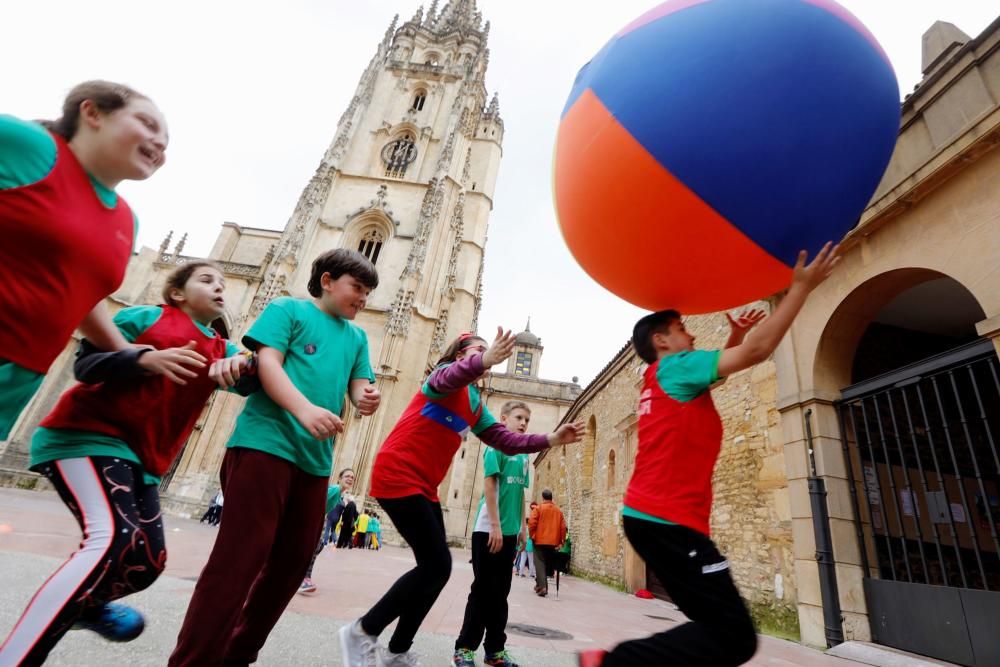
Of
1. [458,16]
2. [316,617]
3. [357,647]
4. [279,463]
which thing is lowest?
[316,617]

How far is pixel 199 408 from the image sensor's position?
1792mm

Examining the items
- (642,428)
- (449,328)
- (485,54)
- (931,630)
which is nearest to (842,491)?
(931,630)

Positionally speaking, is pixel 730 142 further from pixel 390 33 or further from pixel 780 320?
pixel 390 33

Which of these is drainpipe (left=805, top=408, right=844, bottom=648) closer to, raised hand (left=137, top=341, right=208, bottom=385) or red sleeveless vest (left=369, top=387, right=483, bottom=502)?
red sleeveless vest (left=369, top=387, right=483, bottom=502)

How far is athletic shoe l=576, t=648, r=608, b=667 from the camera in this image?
57.1 inches

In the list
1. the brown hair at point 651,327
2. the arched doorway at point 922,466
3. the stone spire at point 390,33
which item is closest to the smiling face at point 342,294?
the brown hair at point 651,327

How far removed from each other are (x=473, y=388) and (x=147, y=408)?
1.49 meters

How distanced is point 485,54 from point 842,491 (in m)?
Answer: 32.4

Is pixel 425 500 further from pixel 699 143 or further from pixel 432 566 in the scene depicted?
pixel 699 143

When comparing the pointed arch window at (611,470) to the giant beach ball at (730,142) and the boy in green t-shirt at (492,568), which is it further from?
the giant beach ball at (730,142)

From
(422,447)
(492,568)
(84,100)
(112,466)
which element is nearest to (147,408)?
(112,466)

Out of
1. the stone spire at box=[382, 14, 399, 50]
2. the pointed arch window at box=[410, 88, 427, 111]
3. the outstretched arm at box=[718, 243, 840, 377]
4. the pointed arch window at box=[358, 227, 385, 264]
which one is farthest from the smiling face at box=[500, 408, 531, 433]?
the stone spire at box=[382, 14, 399, 50]

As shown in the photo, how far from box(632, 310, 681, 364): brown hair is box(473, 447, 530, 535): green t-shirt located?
5.13 feet

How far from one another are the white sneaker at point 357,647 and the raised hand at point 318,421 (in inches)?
42.9
